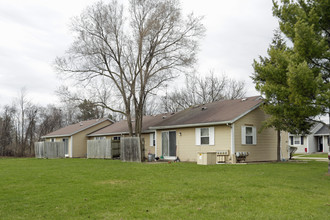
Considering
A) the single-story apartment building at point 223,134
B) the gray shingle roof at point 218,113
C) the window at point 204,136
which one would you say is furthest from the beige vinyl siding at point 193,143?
the gray shingle roof at point 218,113

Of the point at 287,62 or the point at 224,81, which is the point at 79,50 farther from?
the point at 224,81

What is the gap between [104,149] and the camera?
25.4 metres

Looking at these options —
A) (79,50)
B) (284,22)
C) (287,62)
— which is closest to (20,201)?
(287,62)

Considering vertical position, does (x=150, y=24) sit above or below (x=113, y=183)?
above

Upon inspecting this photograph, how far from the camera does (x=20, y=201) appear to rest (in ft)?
24.0

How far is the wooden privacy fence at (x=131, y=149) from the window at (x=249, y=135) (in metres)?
6.37

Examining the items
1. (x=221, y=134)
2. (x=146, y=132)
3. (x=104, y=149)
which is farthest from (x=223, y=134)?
(x=104, y=149)

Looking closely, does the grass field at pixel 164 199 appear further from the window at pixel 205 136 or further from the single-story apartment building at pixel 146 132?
the single-story apartment building at pixel 146 132

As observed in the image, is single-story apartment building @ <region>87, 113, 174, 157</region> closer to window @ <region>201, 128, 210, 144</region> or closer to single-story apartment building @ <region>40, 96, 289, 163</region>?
single-story apartment building @ <region>40, 96, 289, 163</region>

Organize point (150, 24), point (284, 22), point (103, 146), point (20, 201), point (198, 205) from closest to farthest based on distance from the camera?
1. point (198, 205)
2. point (20, 201)
3. point (284, 22)
4. point (150, 24)
5. point (103, 146)

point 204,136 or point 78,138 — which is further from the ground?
point 204,136

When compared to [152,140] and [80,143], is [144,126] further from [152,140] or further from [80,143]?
[80,143]

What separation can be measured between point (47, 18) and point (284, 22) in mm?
9971

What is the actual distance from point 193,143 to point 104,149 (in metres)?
8.53
